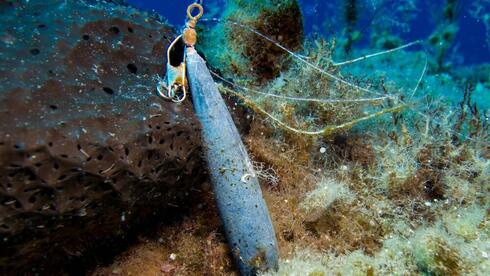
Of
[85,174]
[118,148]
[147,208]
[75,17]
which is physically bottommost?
[147,208]

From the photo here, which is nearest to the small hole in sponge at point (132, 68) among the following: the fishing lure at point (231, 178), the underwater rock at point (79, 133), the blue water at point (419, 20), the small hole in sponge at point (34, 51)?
the underwater rock at point (79, 133)

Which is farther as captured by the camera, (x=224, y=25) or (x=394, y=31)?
(x=394, y=31)

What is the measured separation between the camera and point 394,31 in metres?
11.5

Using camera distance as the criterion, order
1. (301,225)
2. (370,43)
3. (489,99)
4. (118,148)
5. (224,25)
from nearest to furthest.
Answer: (118,148) < (301,225) < (224,25) < (489,99) < (370,43)

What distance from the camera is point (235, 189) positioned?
3146 millimetres

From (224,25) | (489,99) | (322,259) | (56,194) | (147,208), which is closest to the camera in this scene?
(56,194)

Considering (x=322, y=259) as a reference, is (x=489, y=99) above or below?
above

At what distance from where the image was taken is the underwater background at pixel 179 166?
241cm

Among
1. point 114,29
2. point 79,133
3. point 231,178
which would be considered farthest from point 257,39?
point 79,133

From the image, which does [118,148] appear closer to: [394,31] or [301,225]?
[301,225]

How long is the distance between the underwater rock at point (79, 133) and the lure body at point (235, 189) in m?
0.17

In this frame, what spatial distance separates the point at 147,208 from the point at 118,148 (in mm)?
758

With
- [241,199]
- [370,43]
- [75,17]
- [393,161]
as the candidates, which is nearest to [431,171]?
[393,161]

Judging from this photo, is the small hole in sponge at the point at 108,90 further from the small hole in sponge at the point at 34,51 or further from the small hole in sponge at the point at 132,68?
the small hole in sponge at the point at 34,51
